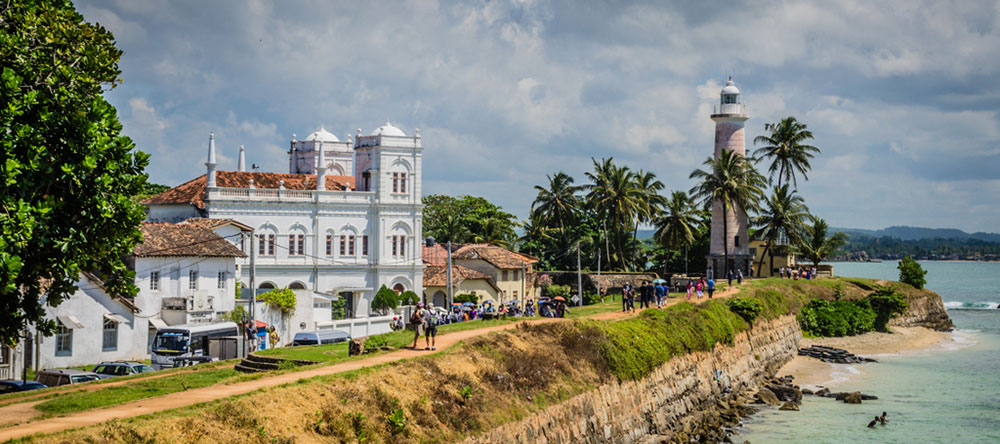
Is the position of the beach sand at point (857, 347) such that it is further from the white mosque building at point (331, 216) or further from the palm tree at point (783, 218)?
the white mosque building at point (331, 216)

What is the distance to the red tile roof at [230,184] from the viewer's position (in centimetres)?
6266

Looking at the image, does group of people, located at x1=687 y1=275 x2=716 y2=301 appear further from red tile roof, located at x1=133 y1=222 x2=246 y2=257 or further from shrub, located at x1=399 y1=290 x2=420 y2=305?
red tile roof, located at x1=133 y1=222 x2=246 y2=257

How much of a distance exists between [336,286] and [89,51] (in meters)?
46.2

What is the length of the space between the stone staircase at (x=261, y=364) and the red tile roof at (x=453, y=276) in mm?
37721

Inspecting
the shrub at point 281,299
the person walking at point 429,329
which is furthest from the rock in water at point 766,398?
the shrub at point 281,299

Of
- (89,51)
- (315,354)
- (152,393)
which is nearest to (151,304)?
(315,354)

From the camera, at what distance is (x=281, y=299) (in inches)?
1850

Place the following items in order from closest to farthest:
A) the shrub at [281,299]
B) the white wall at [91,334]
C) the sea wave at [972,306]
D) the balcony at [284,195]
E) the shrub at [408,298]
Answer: the white wall at [91,334] → the shrub at [281,299] → the balcony at [284,195] → the shrub at [408,298] → the sea wave at [972,306]

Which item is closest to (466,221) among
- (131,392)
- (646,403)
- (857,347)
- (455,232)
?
(455,232)

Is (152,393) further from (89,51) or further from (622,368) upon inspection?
(622,368)

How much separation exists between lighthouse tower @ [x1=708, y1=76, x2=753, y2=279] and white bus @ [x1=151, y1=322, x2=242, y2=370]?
44.6 meters

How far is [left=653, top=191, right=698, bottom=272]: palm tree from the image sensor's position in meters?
77.5

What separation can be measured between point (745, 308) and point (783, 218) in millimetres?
26184

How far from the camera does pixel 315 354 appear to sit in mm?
29047
